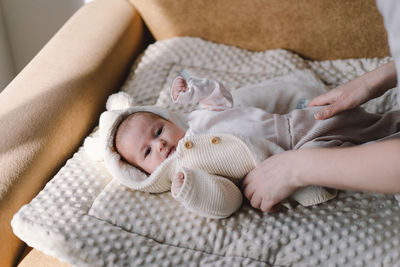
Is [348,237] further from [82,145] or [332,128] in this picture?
[82,145]

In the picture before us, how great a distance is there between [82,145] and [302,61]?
755mm

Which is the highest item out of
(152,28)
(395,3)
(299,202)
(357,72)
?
(395,3)

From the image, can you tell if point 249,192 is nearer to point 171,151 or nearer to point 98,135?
→ point 171,151

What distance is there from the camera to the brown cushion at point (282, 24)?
1.36m

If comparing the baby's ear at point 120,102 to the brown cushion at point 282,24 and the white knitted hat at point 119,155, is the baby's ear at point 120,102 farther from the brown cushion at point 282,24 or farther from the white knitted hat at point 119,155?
the brown cushion at point 282,24

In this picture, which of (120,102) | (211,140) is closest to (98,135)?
(120,102)

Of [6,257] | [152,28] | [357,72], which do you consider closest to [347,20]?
[357,72]

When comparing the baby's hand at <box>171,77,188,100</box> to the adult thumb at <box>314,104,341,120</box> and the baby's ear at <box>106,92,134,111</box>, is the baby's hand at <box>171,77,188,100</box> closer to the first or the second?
the baby's ear at <box>106,92,134,111</box>

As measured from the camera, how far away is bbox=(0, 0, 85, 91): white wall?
1799 mm

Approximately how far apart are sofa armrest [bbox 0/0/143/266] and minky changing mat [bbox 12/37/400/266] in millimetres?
54

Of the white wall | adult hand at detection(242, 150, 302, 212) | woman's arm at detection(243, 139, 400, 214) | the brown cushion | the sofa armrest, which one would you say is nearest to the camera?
woman's arm at detection(243, 139, 400, 214)

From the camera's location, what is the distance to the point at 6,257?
87cm

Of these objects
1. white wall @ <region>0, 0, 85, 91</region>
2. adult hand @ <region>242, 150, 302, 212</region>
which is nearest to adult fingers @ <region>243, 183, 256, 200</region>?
adult hand @ <region>242, 150, 302, 212</region>

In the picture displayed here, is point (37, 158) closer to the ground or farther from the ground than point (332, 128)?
farther from the ground
